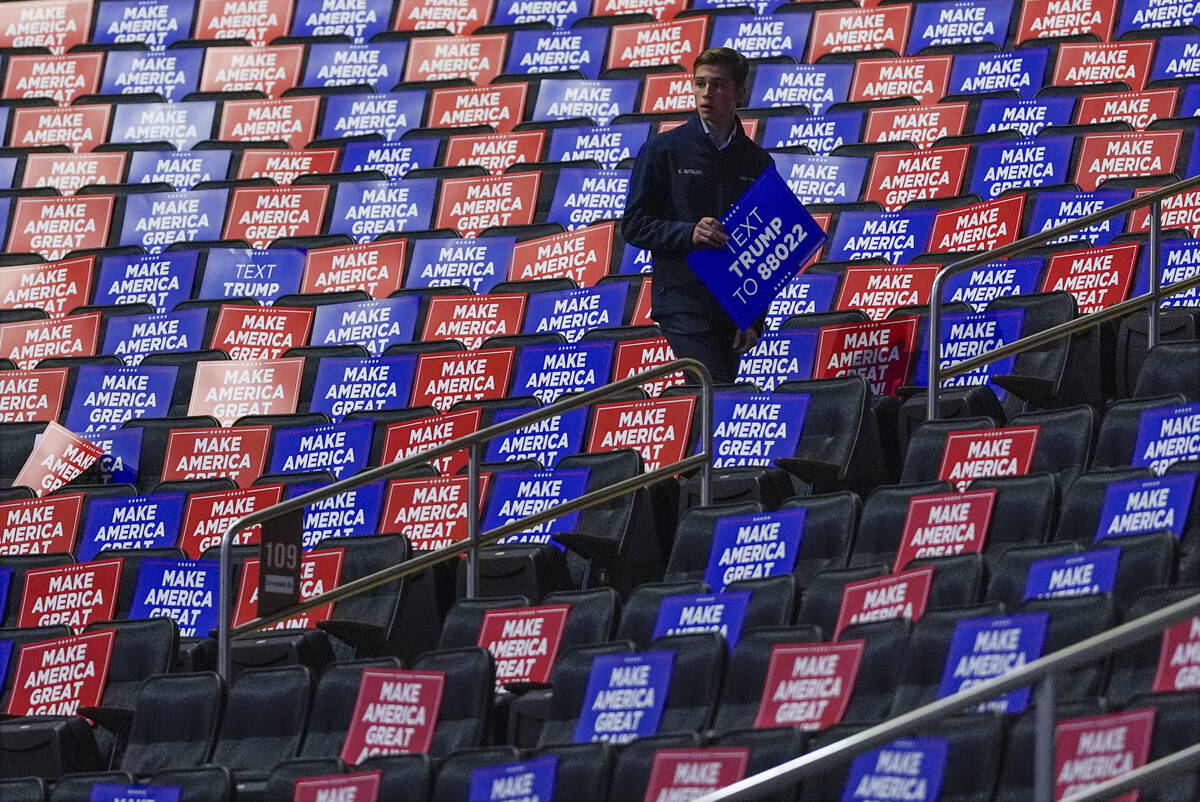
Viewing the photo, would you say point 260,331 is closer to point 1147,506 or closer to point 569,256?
point 569,256

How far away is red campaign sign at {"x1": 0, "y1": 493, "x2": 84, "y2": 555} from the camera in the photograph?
7.79 metres

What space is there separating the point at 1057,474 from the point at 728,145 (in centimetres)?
152

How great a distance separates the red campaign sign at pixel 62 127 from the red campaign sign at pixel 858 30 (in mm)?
3383

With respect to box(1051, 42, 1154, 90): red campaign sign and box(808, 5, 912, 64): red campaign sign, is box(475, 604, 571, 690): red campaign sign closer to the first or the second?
box(1051, 42, 1154, 90): red campaign sign

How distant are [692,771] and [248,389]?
4.03 metres

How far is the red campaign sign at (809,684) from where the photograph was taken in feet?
17.6

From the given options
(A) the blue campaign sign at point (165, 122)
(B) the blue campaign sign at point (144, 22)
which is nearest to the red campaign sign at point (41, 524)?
(A) the blue campaign sign at point (165, 122)

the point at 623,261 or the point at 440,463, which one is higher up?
the point at 623,261

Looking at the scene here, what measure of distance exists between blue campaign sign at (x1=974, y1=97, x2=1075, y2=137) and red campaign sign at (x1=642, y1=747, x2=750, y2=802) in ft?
15.6

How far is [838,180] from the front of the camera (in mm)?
9297

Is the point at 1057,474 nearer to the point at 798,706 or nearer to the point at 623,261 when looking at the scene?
the point at 798,706

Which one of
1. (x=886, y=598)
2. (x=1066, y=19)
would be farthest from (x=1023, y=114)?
(x=886, y=598)

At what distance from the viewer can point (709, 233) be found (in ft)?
22.1

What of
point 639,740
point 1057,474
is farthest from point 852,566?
point 639,740
